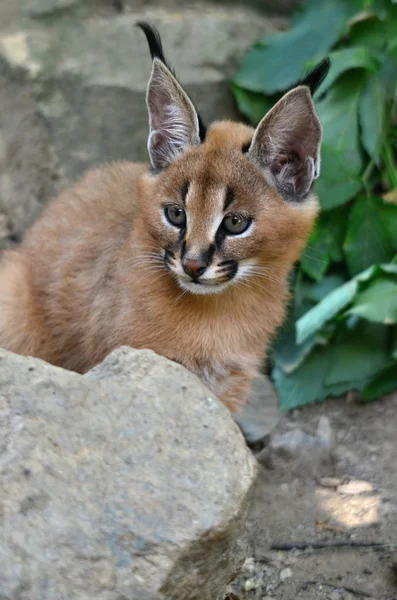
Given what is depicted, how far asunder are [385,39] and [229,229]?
2.72 metres

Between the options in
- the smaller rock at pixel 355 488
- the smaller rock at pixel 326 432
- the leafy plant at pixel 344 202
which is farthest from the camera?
the leafy plant at pixel 344 202

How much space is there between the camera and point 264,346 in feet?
13.2

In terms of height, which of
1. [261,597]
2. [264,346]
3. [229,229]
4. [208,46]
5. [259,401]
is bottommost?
[259,401]

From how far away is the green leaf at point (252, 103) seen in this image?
5.55m

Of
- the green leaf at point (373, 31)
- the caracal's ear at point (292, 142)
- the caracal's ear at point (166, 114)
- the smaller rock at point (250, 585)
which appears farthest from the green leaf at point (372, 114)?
the smaller rock at point (250, 585)

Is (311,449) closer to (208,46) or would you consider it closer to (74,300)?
(74,300)

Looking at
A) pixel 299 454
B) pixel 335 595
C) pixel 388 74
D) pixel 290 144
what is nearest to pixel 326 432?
pixel 299 454

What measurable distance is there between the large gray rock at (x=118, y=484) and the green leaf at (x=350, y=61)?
117 inches

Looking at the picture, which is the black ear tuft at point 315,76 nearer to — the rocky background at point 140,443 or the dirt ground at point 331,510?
the rocky background at point 140,443

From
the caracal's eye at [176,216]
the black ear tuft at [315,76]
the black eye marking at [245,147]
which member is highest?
Answer: the black ear tuft at [315,76]

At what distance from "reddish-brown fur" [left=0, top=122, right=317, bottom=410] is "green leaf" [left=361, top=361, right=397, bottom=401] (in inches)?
42.0

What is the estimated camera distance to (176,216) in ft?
11.4

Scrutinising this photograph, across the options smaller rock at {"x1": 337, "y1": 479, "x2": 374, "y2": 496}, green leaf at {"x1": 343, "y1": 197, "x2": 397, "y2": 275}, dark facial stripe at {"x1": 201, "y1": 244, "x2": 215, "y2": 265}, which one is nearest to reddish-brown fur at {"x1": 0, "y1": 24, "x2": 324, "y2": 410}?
dark facial stripe at {"x1": 201, "y1": 244, "x2": 215, "y2": 265}

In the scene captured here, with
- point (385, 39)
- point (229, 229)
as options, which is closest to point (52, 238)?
point (229, 229)
